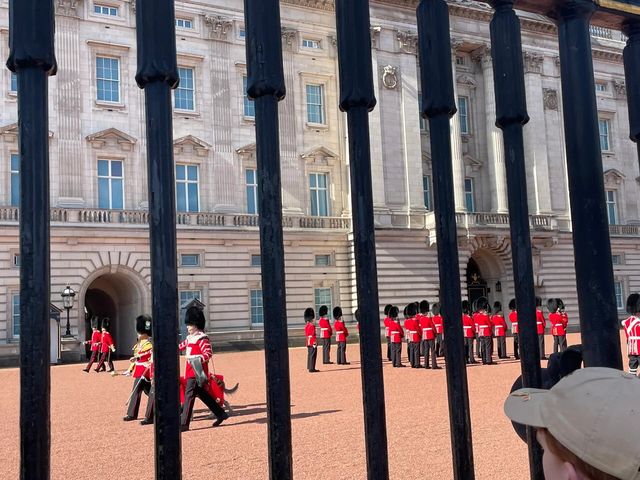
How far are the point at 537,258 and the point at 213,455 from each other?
26411 mm

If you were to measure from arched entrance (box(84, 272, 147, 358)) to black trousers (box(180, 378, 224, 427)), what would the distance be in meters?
17.0

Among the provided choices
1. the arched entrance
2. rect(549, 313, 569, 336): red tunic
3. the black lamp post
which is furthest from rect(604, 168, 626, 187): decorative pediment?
the black lamp post

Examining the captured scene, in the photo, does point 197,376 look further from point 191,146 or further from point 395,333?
point 191,146

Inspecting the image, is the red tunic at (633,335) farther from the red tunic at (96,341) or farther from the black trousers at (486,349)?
the red tunic at (96,341)

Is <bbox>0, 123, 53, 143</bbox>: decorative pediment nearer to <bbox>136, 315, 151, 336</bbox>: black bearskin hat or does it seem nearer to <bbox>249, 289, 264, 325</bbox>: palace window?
<bbox>249, 289, 264, 325</bbox>: palace window

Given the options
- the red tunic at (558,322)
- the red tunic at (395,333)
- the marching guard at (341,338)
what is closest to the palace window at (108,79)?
the marching guard at (341,338)

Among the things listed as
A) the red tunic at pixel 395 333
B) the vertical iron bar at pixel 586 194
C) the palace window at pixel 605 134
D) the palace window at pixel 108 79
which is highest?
the palace window at pixel 108 79

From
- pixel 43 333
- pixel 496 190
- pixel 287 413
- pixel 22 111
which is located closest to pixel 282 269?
pixel 287 413

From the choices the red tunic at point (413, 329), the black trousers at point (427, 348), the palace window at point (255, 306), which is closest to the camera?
the black trousers at point (427, 348)

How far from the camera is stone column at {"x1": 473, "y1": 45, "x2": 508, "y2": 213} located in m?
31.2

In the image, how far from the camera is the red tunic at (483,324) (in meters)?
17.9

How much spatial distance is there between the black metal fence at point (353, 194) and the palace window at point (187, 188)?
24113mm

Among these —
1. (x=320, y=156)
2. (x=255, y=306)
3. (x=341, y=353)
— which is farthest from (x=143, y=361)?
(x=320, y=156)

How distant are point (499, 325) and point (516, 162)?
16925mm
